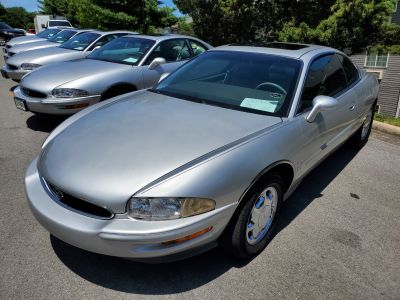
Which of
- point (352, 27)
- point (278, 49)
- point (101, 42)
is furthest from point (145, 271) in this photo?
point (352, 27)

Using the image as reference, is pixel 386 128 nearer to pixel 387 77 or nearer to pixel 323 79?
pixel 323 79

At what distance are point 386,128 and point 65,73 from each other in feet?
17.0

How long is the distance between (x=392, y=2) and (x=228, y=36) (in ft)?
14.8

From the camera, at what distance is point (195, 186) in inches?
84.6

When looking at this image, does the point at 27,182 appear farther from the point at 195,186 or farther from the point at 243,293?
the point at 243,293

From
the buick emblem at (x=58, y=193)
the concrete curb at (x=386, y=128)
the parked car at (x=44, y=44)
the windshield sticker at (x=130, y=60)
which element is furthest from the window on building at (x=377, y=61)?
the buick emblem at (x=58, y=193)

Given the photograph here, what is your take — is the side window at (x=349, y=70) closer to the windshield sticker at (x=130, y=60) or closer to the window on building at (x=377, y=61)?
the windshield sticker at (x=130, y=60)

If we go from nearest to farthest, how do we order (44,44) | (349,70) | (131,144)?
(131,144) < (349,70) < (44,44)

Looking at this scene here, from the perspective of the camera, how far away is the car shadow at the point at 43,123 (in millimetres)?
5448

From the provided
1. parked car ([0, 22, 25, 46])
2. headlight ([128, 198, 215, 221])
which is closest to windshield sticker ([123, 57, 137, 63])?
headlight ([128, 198, 215, 221])

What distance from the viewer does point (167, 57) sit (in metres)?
6.22

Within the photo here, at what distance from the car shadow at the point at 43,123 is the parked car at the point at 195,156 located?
238cm

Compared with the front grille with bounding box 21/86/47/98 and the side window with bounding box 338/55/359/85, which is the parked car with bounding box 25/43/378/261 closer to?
the side window with bounding box 338/55/359/85

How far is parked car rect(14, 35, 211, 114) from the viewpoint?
4.98 m
